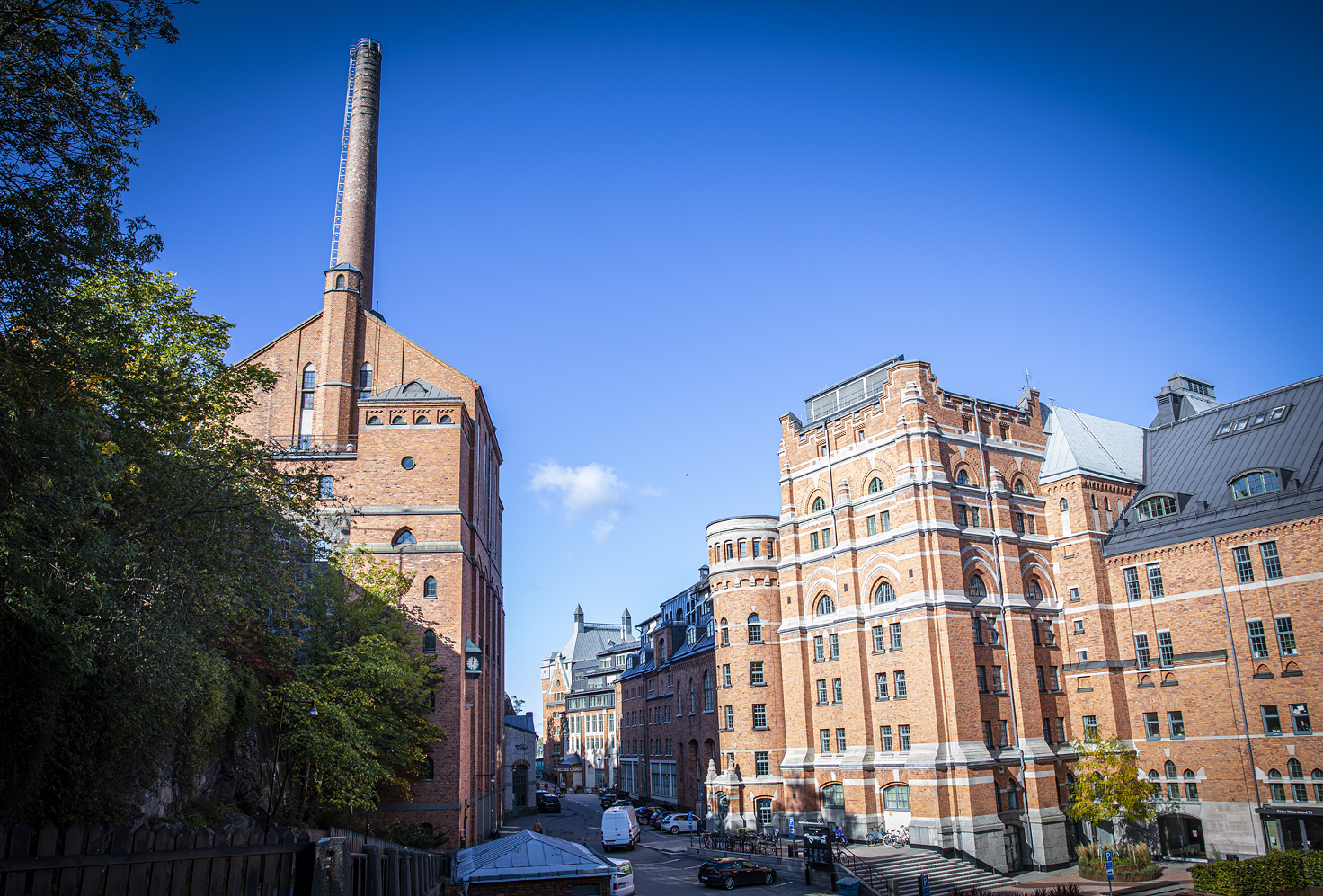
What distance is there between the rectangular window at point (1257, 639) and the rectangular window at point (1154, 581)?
Answer: 4.28 metres

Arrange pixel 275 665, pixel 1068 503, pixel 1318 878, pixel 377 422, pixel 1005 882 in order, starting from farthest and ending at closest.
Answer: pixel 1068 503 < pixel 377 422 < pixel 1005 882 < pixel 1318 878 < pixel 275 665

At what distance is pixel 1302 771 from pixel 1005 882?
12.8 m

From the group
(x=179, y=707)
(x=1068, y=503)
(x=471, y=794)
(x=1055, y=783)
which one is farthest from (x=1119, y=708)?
(x=179, y=707)

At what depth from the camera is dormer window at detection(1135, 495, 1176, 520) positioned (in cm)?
4347

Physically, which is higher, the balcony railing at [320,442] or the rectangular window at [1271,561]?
the balcony railing at [320,442]

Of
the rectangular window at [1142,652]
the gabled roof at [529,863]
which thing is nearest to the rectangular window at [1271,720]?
the rectangular window at [1142,652]

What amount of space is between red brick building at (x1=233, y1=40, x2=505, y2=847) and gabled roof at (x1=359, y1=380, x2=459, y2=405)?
0.26 feet

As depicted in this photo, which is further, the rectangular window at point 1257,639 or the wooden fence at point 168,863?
the rectangular window at point 1257,639

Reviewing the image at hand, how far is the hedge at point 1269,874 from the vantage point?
95.0ft

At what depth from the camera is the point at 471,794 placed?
38.2 metres

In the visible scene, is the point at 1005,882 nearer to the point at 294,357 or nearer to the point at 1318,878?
the point at 1318,878

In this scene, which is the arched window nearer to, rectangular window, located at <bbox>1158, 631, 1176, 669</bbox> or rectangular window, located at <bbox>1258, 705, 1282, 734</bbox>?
rectangular window, located at <bbox>1158, 631, 1176, 669</bbox>

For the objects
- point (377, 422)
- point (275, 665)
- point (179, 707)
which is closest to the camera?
point (179, 707)

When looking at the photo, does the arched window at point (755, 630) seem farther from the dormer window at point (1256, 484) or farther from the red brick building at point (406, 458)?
the dormer window at point (1256, 484)
